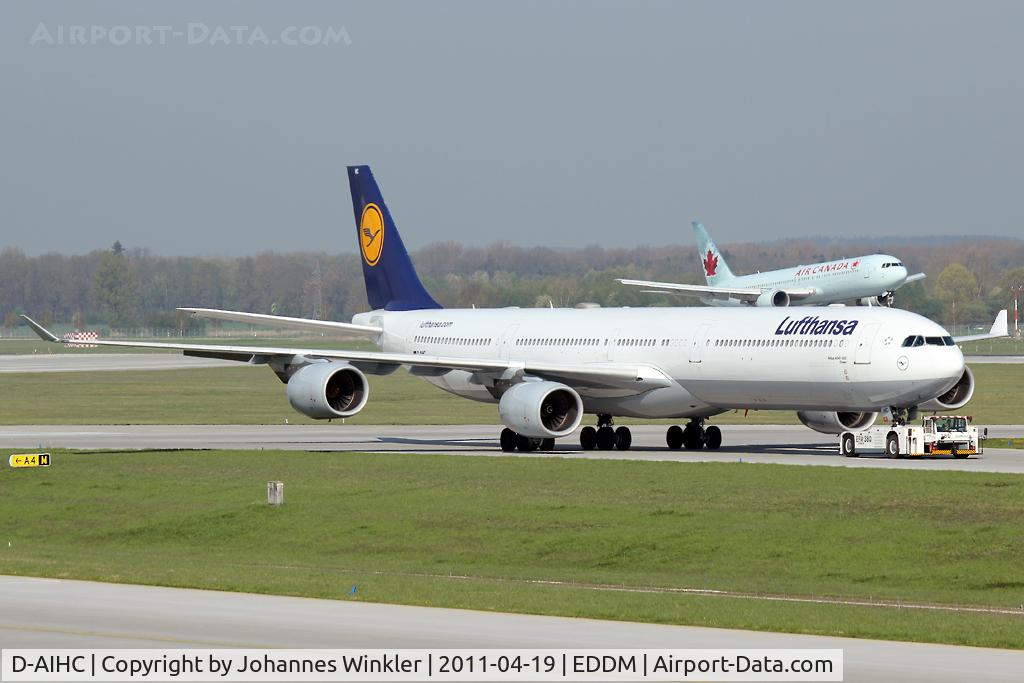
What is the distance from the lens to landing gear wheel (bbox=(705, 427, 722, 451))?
5022 centimetres

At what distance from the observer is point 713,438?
5034 cm

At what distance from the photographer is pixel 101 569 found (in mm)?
26078

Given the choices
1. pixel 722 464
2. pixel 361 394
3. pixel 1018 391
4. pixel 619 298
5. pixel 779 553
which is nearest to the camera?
pixel 779 553

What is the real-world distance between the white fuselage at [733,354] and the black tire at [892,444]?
31.6 inches

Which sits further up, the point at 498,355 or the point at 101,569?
the point at 498,355

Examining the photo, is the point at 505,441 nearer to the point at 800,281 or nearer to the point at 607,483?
the point at 607,483

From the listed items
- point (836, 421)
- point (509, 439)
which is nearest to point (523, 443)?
point (509, 439)

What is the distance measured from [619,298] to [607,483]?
104 m

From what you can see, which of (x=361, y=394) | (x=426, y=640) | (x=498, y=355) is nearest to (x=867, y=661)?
(x=426, y=640)

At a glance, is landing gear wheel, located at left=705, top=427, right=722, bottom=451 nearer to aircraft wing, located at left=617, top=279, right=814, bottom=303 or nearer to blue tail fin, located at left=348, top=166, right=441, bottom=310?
blue tail fin, located at left=348, top=166, right=441, bottom=310

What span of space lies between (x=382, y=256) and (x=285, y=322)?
5.89 m

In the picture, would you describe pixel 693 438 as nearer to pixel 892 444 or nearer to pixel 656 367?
pixel 656 367

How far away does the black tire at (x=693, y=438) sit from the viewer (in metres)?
50.5

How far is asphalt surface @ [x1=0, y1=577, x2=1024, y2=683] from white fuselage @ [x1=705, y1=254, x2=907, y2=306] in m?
110
